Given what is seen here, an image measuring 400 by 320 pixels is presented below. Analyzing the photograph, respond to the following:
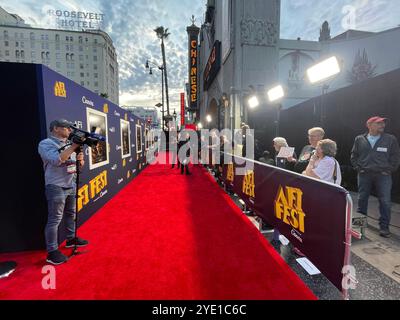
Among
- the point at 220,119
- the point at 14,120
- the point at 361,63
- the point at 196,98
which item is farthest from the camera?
the point at 196,98

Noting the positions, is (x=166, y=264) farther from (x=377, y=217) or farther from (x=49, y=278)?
(x=377, y=217)

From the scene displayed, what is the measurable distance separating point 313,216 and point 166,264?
6.19 feet

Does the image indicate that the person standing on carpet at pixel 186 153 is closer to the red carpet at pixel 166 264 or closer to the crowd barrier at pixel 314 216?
the red carpet at pixel 166 264

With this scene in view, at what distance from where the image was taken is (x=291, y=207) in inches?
112

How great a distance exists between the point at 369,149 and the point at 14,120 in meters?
5.58

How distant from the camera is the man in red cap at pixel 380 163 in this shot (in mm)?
3529

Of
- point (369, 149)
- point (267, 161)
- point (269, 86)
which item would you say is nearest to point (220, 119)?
point (269, 86)

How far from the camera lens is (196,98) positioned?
94.3 ft

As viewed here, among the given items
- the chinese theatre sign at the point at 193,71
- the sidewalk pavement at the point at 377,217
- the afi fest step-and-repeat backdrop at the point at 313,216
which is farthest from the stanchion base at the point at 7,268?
the chinese theatre sign at the point at 193,71

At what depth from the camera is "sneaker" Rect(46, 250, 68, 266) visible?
112 inches

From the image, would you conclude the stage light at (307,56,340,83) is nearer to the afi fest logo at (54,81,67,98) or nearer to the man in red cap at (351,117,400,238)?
the man in red cap at (351,117,400,238)

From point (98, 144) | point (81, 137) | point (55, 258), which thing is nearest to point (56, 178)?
point (81, 137)

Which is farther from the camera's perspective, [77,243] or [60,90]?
[60,90]
